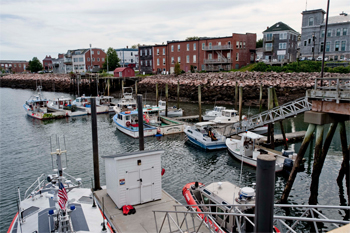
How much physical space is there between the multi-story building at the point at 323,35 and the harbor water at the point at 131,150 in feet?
111

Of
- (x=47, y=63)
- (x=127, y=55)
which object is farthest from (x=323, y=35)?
(x=47, y=63)

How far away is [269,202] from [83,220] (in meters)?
8.20

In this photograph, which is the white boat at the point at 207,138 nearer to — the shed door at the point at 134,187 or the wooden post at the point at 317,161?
the wooden post at the point at 317,161

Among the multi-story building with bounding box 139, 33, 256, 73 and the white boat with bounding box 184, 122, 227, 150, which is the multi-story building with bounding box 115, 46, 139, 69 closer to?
the multi-story building with bounding box 139, 33, 256, 73

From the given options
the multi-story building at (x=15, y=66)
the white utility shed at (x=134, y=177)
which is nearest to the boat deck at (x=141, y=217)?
the white utility shed at (x=134, y=177)

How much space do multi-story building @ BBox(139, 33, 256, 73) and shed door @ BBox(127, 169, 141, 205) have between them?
2162 inches

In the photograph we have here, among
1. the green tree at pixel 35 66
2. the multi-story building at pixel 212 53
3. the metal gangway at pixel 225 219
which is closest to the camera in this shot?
the metal gangway at pixel 225 219

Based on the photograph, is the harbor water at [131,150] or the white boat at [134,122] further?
the white boat at [134,122]

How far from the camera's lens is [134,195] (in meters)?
11.5

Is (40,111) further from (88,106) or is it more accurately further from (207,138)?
(207,138)

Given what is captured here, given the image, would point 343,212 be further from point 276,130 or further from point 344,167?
point 276,130

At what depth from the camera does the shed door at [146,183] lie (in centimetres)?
1161

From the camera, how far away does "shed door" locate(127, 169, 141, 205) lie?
37.3 ft

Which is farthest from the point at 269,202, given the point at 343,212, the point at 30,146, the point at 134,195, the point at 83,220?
the point at 30,146
